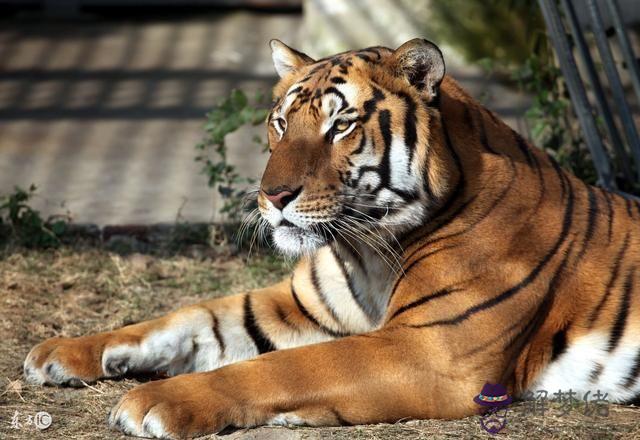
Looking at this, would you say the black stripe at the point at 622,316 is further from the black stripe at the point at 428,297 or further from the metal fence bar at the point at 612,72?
the metal fence bar at the point at 612,72

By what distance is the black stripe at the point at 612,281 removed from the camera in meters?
→ 3.04

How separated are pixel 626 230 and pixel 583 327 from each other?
362 mm

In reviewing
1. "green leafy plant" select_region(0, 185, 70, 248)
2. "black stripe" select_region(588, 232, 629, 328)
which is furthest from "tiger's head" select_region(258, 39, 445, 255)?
"green leafy plant" select_region(0, 185, 70, 248)

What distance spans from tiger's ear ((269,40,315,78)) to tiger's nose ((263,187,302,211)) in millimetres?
588

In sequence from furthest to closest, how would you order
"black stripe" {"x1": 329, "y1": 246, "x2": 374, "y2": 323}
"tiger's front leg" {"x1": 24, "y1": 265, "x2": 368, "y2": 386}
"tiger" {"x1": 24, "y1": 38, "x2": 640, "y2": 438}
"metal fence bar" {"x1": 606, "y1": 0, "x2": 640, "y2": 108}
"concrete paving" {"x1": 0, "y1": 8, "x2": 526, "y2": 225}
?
"concrete paving" {"x1": 0, "y1": 8, "x2": 526, "y2": 225} < "metal fence bar" {"x1": 606, "y1": 0, "x2": 640, "y2": 108} < "black stripe" {"x1": 329, "y1": 246, "x2": 374, "y2": 323} < "tiger's front leg" {"x1": 24, "y1": 265, "x2": 368, "y2": 386} < "tiger" {"x1": 24, "y1": 38, "x2": 640, "y2": 438}

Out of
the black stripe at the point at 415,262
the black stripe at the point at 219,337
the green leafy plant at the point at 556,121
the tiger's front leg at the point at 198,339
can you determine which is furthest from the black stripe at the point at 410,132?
the green leafy plant at the point at 556,121

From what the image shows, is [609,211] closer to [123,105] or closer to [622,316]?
[622,316]

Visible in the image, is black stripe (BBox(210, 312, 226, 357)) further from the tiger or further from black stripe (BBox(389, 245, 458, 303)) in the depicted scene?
black stripe (BBox(389, 245, 458, 303))

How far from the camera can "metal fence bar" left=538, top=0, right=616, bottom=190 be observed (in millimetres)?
4082

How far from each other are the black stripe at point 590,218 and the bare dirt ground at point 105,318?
→ 47 cm

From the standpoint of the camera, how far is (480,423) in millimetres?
2836

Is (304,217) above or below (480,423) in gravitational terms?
above

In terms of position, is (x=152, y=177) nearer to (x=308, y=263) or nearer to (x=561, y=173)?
(x=308, y=263)

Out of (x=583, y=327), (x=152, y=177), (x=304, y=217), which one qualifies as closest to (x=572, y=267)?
(x=583, y=327)
